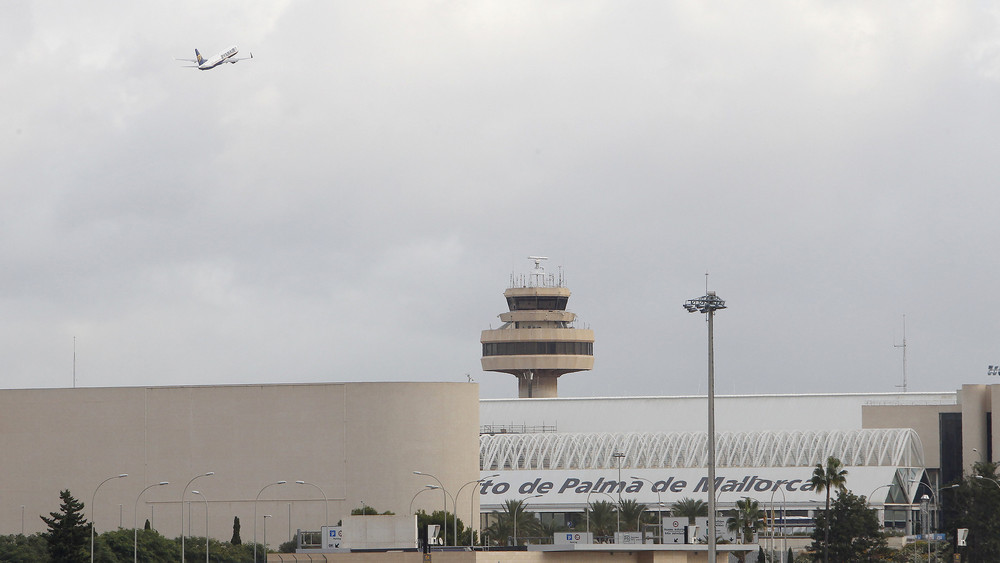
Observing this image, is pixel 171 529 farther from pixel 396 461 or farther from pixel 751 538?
pixel 751 538

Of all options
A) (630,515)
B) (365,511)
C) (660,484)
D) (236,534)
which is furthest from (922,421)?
(236,534)

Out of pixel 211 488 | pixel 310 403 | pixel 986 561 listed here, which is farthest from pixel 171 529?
pixel 986 561

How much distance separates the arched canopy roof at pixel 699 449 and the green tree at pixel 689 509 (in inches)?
711

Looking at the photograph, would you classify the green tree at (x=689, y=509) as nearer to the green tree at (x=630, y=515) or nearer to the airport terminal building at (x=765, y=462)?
the green tree at (x=630, y=515)

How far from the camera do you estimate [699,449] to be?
518 feet

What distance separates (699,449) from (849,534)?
47.0 metres

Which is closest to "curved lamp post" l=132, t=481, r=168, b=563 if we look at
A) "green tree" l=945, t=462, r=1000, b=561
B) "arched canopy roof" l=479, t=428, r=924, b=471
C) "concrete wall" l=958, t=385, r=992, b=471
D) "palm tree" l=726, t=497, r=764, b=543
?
"arched canopy roof" l=479, t=428, r=924, b=471

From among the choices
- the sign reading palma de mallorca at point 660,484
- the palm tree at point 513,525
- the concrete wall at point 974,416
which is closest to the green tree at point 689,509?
the sign reading palma de mallorca at point 660,484

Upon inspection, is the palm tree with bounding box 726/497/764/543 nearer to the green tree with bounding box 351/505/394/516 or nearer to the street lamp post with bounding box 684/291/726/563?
the green tree with bounding box 351/505/394/516

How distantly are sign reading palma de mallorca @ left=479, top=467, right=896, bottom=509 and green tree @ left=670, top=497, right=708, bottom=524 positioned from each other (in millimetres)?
9424

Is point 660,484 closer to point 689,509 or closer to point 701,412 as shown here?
point 689,509

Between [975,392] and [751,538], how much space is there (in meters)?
42.2

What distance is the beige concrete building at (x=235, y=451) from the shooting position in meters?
131

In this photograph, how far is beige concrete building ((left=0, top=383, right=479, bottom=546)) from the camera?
131 m
